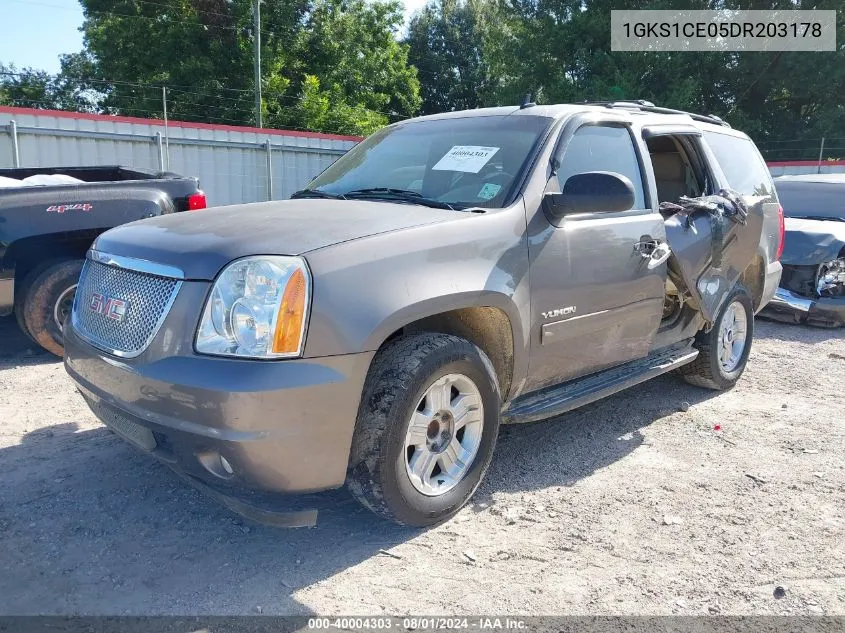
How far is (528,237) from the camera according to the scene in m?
3.34

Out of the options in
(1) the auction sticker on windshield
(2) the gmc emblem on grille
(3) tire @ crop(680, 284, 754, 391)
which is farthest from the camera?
(3) tire @ crop(680, 284, 754, 391)

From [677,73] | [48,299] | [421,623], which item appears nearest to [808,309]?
[421,623]

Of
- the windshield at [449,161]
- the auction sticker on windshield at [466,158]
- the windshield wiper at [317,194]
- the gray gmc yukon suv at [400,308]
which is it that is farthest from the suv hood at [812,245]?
the windshield wiper at [317,194]

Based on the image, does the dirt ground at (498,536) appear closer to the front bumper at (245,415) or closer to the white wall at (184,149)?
the front bumper at (245,415)

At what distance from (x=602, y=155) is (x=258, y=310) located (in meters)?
2.36

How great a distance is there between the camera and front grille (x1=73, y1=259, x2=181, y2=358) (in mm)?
2739

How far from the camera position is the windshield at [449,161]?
3531 mm

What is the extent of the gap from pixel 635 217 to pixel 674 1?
1021 inches

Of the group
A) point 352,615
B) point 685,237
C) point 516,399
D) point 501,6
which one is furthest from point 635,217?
point 501,6

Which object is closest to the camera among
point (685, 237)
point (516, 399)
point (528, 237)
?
point (528, 237)

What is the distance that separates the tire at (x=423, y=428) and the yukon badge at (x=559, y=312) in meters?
0.45

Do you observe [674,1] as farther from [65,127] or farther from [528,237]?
[528,237]

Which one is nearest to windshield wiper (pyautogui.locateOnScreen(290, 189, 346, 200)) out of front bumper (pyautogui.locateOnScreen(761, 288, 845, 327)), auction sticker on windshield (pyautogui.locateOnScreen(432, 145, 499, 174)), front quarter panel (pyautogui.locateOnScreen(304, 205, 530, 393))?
auction sticker on windshield (pyautogui.locateOnScreen(432, 145, 499, 174))

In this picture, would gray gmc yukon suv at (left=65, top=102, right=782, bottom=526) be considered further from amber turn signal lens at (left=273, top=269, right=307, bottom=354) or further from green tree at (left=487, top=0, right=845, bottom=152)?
green tree at (left=487, top=0, right=845, bottom=152)
